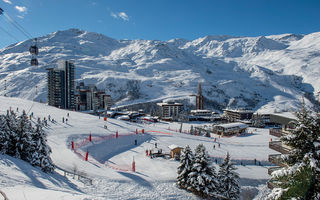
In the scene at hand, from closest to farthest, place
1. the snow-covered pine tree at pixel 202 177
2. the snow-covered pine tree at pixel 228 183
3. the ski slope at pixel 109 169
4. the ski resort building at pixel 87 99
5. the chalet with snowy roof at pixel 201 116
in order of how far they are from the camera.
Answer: the ski slope at pixel 109 169
the snow-covered pine tree at pixel 202 177
the snow-covered pine tree at pixel 228 183
the chalet with snowy roof at pixel 201 116
the ski resort building at pixel 87 99

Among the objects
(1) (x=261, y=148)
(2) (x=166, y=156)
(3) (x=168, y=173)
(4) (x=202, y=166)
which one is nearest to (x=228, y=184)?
(4) (x=202, y=166)


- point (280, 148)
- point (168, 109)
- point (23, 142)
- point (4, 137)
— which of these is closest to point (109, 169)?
point (23, 142)

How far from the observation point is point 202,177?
48.2 feet

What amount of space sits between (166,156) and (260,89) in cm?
19105

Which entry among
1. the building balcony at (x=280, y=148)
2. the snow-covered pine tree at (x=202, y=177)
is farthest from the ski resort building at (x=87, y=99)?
the building balcony at (x=280, y=148)

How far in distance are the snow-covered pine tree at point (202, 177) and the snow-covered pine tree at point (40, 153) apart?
34.5 ft

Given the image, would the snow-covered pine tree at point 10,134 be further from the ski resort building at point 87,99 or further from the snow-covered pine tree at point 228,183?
the ski resort building at point 87,99

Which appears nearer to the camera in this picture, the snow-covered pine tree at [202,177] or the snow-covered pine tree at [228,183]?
the snow-covered pine tree at [202,177]

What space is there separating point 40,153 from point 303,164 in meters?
16.2

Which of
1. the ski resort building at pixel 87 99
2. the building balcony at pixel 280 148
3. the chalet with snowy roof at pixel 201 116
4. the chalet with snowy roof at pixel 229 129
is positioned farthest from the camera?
the ski resort building at pixel 87 99

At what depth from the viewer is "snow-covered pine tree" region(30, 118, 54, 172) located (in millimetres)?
14562

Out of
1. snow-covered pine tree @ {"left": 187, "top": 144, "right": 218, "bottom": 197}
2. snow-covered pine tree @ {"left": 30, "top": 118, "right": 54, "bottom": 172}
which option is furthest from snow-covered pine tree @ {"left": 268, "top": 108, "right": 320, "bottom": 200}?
snow-covered pine tree @ {"left": 30, "top": 118, "right": 54, "bottom": 172}

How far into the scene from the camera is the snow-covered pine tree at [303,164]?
6027mm

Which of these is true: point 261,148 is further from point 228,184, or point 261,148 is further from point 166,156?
point 228,184
